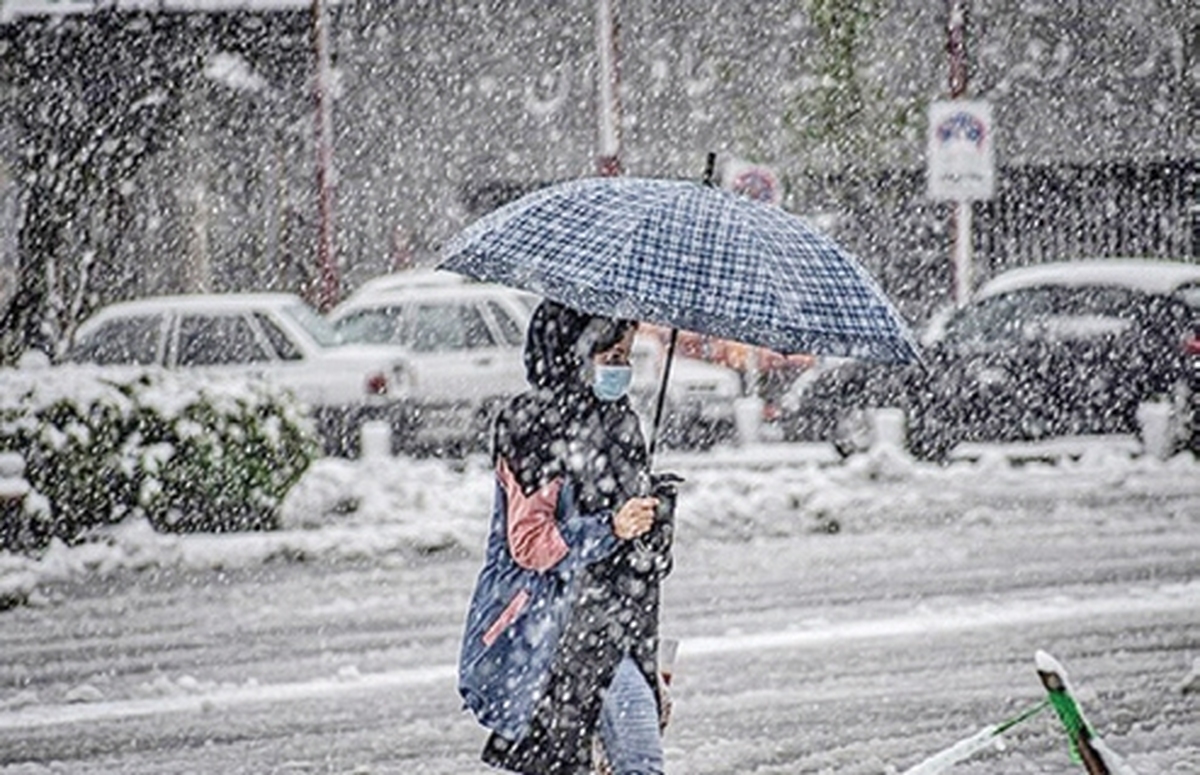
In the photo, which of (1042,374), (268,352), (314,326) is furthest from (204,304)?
(1042,374)

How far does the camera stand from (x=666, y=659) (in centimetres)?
459

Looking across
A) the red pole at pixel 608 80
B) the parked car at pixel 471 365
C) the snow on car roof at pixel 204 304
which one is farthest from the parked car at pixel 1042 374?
the red pole at pixel 608 80

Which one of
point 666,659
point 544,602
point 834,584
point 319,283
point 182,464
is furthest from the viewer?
point 319,283

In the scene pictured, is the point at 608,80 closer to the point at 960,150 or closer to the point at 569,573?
the point at 960,150

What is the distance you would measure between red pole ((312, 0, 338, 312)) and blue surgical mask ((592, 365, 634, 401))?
812 inches

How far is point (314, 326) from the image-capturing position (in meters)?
16.6

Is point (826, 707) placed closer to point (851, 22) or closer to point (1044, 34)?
point (851, 22)

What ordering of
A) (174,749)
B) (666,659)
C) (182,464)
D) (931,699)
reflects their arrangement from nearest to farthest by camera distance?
1. (666,659)
2. (174,749)
3. (931,699)
4. (182,464)

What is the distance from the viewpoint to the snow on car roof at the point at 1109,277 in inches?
632

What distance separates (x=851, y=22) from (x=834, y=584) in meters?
14.8

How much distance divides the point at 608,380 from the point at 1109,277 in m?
12.9

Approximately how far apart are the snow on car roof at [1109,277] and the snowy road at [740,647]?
335cm

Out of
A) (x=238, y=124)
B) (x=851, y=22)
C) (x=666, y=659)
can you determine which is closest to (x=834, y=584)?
(x=666, y=659)

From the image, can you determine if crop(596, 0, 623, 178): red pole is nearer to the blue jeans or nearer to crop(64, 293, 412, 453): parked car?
crop(64, 293, 412, 453): parked car
